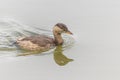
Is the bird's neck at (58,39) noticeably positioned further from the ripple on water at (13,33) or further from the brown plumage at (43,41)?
the ripple on water at (13,33)

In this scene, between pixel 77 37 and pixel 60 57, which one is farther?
pixel 77 37

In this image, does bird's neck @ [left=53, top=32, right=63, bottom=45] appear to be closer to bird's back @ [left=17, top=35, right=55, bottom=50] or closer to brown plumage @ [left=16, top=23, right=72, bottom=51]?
brown plumage @ [left=16, top=23, right=72, bottom=51]

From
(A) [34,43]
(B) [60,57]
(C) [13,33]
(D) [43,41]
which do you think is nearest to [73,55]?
(B) [60,57]

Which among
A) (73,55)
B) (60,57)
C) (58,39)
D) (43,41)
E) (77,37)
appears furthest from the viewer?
(77,37)

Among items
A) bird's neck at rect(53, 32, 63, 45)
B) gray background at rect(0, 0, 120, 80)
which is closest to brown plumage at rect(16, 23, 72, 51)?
bird's neck at rect(53, 32, 63, 45)

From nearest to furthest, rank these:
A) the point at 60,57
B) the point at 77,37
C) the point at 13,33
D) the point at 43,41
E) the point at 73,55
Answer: the point at 73,55
the point at 60,57
the point at 43,41
the point at 77,37
the point at 13,33

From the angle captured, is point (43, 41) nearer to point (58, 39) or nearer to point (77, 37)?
point (58, 39)

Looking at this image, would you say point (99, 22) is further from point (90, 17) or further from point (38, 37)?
point (38, 37)

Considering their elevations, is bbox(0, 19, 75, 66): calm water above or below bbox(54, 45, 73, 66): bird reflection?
above
